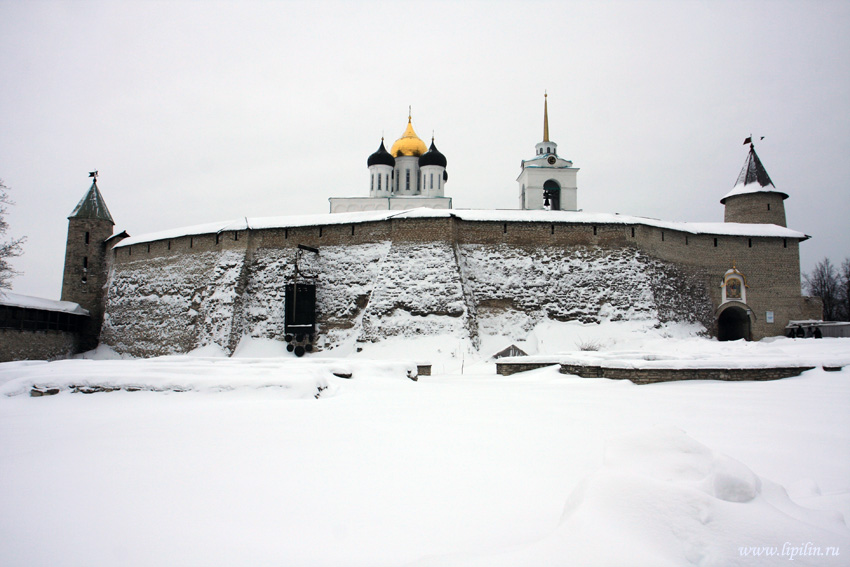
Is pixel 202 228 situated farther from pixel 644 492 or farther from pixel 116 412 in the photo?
pixel 644 492

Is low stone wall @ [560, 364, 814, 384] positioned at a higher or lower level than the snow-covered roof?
A: lower

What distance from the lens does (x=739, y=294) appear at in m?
20.6

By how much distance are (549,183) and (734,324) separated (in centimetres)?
1345

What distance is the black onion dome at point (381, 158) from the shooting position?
32938mm

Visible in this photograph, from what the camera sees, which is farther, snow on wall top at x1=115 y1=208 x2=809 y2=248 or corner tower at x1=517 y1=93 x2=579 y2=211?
corner tower at x1=517 y1=93 x2=579 y2=211

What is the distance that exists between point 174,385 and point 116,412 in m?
1.33

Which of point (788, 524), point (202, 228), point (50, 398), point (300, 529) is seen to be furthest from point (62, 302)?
point (788, 524)

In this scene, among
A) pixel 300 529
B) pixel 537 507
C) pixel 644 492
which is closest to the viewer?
pixel 644 492

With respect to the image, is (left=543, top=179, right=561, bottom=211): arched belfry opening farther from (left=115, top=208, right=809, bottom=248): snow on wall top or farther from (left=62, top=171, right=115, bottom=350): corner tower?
(left=62, top=171, right=115, bottom=350): corner tower

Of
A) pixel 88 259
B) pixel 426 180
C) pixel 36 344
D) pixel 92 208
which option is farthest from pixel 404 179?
pixel 36 344

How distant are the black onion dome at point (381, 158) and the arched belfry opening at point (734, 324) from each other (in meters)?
20.5

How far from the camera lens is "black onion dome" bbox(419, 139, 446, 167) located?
32.1 metres

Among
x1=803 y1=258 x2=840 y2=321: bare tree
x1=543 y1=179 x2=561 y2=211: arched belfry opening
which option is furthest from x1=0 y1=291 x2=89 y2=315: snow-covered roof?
x1=803 y1=258 x2=840 y2=321: bare tree

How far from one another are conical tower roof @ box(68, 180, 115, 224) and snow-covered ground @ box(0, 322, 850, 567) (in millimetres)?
21373
